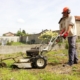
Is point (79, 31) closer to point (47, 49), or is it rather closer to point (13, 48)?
point (13, 48)

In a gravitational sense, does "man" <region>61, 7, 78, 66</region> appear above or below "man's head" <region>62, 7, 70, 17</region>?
below

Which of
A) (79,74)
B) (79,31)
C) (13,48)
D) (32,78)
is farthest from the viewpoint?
(79,31)

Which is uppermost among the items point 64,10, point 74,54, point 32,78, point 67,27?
point 64,10

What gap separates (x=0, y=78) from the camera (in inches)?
180

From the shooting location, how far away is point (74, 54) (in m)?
6.63

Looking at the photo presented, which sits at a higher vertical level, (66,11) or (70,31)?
(66,11)

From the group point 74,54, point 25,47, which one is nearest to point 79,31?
point 25,47

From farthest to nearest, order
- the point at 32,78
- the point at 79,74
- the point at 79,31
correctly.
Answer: the point at 79,31 → the point at 79,74 → the point at 32,78

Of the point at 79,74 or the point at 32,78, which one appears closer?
the point at 32,78

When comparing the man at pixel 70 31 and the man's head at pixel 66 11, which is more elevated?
the man's head at pixel 66 11

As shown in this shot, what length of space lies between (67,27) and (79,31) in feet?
102

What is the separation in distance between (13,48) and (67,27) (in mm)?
7256

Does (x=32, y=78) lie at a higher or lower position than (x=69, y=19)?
lower

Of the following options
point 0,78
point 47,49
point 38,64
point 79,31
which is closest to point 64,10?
point 47,49
